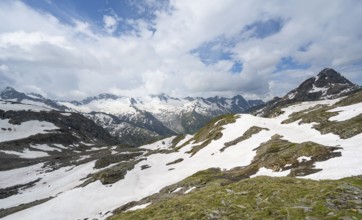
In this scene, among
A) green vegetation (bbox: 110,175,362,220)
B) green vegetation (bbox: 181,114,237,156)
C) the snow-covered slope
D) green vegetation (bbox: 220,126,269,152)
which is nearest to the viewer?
green vegetation (bbox: 110,175,362,220)

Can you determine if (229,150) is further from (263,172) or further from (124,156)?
(124,156)

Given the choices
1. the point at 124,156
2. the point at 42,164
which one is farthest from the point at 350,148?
the point at 42,164

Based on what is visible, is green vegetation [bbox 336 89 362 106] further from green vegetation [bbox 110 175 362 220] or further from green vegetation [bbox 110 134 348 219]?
green vegetation [bbox 110 175 362 220]

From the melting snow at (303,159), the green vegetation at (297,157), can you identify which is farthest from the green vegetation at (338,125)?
the melting snow at (303,159)

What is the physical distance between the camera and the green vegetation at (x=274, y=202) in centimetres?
1898

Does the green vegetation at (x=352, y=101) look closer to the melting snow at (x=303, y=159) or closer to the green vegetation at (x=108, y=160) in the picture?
the melting snow at (x=303, y=159)

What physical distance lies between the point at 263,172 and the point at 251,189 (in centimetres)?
1535

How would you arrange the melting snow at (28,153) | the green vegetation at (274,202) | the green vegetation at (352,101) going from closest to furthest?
the green vegetation at (274,202) → the green vegetation at (352,101) → the melting snow at (28,153)

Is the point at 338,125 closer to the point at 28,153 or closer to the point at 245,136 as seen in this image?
the point at 245,136

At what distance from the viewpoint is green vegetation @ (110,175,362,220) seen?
19.0 meters

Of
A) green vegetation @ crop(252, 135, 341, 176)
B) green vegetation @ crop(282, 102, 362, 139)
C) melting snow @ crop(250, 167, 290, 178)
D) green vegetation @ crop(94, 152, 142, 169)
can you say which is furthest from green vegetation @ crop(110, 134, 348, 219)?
green vegetation @ crop(94, 152, 142, 169)

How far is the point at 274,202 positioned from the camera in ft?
71.8

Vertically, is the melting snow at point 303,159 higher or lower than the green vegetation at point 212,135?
lower

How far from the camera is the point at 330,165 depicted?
32688 millimetres
